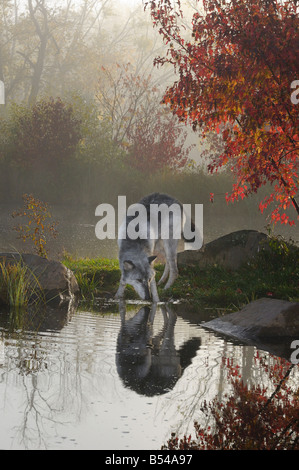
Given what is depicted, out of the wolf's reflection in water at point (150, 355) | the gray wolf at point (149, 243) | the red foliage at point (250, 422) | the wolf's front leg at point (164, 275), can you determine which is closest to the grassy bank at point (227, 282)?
the wolf's front leg at point (164, 275)

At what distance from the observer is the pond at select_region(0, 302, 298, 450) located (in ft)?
16.8

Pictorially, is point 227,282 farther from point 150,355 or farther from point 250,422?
point 250,422

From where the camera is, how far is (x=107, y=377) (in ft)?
22.0

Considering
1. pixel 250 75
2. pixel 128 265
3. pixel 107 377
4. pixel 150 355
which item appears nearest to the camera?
pixel 107 377

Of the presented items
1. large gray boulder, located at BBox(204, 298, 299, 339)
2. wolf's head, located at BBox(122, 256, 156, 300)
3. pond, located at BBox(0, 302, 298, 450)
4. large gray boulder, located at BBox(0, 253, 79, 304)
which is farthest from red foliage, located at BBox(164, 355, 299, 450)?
large gray boulder, located at BBox(0, 253, 79, 304)

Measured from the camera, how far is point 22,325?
9312mm

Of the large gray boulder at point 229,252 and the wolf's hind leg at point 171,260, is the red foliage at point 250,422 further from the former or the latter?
the large gray boulder at point 229,252

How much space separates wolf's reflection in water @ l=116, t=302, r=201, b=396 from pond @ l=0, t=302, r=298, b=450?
11 millimetres

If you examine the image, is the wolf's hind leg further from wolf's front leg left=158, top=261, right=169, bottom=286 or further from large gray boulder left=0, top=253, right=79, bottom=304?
large gray boulder left=0, top=253, right=79, bottom=304

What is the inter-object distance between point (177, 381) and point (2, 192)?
1068 inches

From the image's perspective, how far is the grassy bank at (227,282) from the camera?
38.0ft

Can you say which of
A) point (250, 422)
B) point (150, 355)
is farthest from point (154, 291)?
point (250, 422)

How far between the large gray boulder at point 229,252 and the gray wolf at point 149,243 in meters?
0.91

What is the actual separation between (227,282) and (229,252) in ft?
4.56
